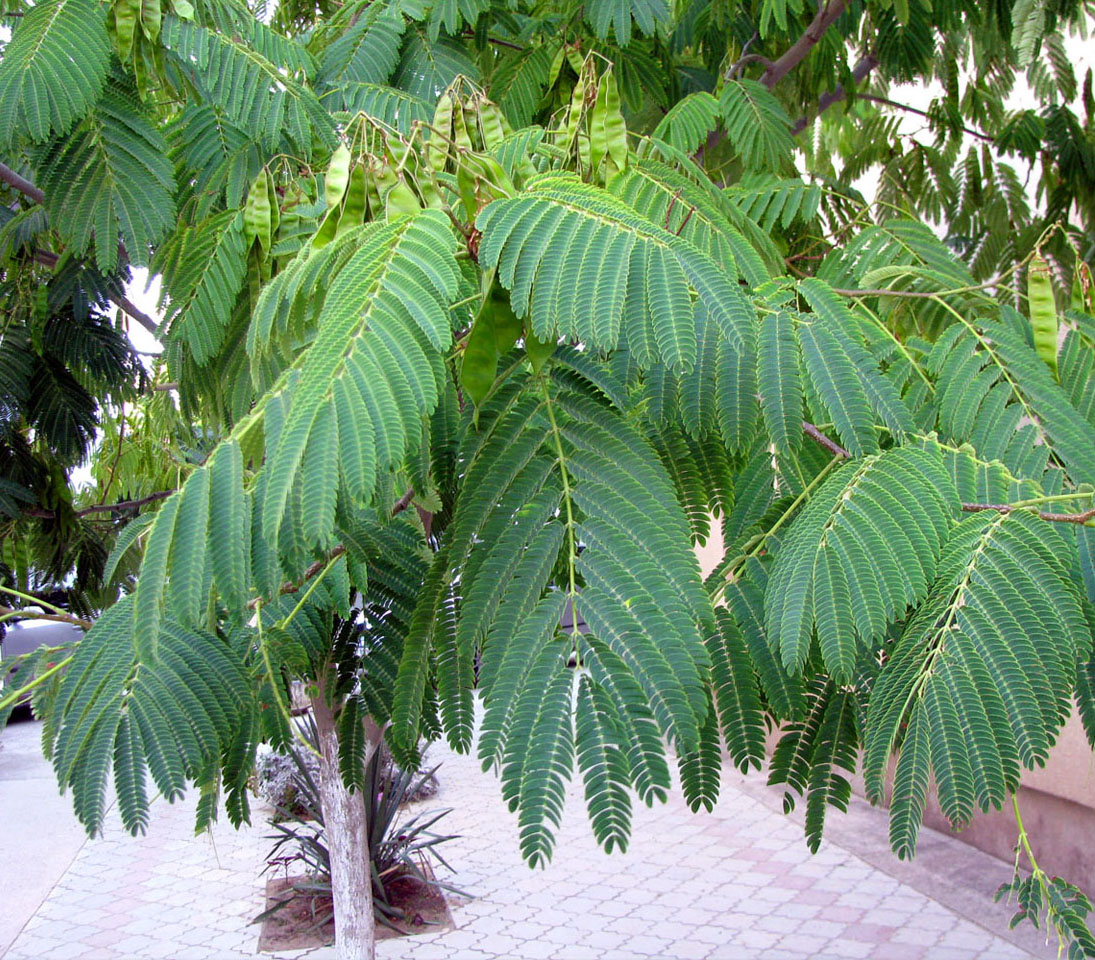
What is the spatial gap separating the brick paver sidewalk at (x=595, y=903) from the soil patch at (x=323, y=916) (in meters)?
0.10

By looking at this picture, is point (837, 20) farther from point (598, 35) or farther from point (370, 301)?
point (370, 301)

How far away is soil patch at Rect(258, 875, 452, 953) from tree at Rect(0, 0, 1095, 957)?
4.22 m

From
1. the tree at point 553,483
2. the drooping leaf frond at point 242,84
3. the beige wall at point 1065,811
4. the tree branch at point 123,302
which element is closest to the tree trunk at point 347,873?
the tree branch at point 123,302

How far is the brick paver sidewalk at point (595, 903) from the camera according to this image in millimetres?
5203

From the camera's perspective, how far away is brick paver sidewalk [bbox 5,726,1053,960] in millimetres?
5203

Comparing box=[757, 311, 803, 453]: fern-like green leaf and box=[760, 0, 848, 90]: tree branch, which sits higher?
box=[760, 0, 848, 90]: tree branch

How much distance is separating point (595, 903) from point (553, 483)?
518cm

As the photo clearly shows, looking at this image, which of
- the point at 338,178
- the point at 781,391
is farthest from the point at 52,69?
the point at 781,391

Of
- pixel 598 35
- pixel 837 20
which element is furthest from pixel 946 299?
pixel 837 20

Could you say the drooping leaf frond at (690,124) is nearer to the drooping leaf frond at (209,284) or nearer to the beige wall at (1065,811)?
the drooping leaf frond at (209,284)

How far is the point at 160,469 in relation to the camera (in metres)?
4.73

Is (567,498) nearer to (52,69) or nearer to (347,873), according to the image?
(52,69)

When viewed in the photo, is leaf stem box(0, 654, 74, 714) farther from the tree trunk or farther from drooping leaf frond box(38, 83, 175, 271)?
the tree trunk

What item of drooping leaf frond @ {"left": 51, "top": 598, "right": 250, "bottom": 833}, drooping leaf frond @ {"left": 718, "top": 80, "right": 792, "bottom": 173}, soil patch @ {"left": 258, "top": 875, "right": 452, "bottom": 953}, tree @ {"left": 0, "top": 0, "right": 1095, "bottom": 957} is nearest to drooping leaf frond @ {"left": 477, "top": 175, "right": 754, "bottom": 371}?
tree @ {"left": 0, "top": 0, "right": 1095, "bottom": 957}
